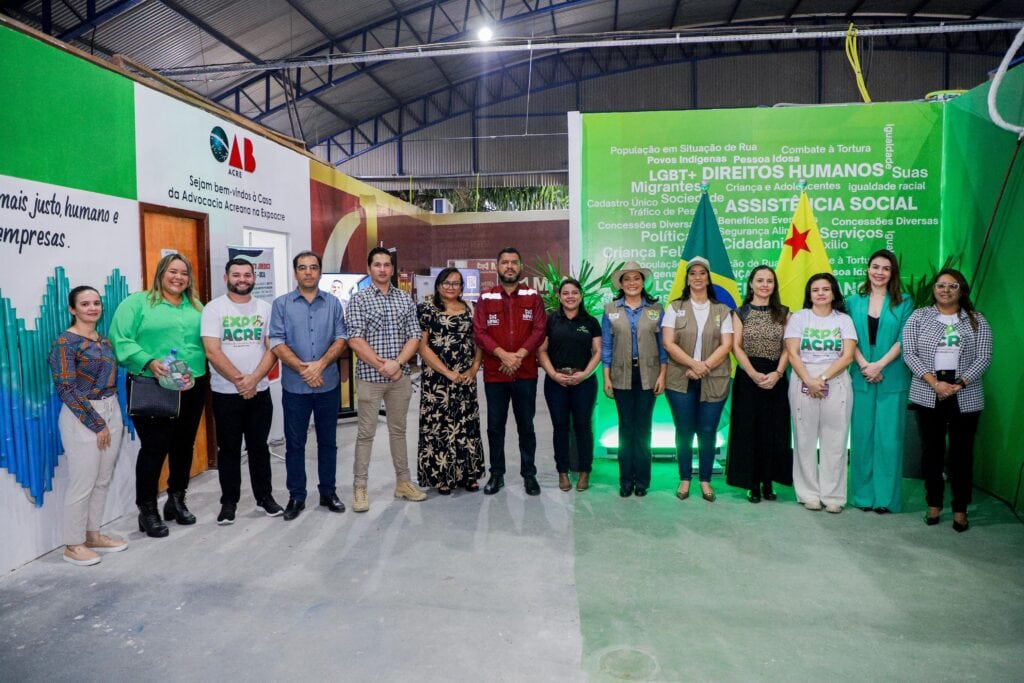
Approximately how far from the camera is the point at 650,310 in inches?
160

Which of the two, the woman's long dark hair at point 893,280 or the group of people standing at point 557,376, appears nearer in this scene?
the group of people standing at point 557,376

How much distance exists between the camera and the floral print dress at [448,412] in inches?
161

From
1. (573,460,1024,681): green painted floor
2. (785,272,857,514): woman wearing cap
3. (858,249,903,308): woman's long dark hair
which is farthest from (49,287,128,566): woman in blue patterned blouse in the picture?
(858,249,903,308): woman's long dark hair

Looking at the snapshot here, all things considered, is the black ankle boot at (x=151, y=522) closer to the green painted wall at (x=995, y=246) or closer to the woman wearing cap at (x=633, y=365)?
the woman wearing cap at (x=633, y=365)

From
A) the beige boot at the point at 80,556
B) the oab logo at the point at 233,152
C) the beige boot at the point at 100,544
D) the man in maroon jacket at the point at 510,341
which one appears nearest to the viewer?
the beige boot at the point at 80,556

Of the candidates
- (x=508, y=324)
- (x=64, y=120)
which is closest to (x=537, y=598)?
(x=508, y=324)

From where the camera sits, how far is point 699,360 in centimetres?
400

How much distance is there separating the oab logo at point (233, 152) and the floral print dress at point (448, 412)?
2.05 metres

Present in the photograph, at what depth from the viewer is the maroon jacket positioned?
406 centimetres

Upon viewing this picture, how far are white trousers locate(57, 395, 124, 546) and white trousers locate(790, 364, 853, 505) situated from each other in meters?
3.53

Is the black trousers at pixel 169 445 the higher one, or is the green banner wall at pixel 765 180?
the green banner wall at pixel 765 180

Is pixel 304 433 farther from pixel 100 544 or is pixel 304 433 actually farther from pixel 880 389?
pixel 880 389

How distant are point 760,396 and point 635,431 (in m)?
0.74

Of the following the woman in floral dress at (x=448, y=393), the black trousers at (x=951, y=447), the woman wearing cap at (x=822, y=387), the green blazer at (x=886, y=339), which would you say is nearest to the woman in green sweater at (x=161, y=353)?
the woman in floral dress at (x=448, y=393)
